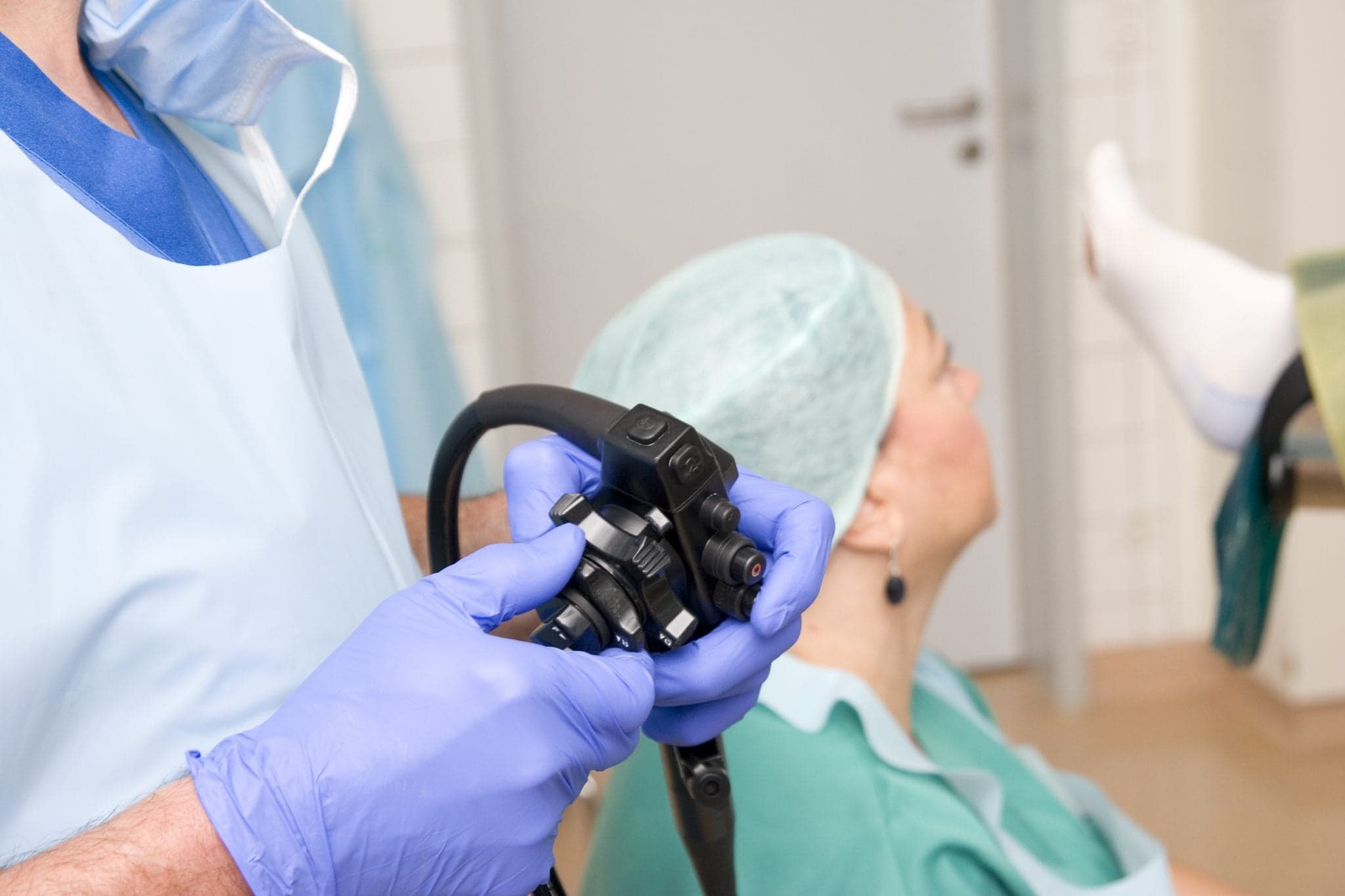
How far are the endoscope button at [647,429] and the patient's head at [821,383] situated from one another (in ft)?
1.44

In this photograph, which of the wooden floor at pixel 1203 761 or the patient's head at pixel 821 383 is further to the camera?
the wooden floor at pixel 1203 761

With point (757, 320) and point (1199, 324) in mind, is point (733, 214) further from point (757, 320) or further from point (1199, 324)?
point (757, 320)

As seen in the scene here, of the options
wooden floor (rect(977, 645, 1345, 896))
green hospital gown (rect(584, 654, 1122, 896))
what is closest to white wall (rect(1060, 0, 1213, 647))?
wooden floor (rect(977, 645, 1345, 896))

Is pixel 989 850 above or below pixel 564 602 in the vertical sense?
below

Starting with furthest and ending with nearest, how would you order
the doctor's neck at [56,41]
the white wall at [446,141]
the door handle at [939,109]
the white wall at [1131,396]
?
1. the door handle at [939,109]
2. the white wall at [1131,396]
3. the white wall at [446,141]
4. the doctor's neck at [56,41]

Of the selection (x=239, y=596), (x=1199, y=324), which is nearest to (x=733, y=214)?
(x=1199, y=324)

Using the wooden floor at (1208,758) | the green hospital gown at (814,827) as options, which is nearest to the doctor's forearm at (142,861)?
the green hospital gown at (814,827)

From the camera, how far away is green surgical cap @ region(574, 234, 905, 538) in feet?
3.46

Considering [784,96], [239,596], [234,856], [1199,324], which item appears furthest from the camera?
[784,96]

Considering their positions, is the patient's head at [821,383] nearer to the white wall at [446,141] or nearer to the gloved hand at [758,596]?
the gloved hand at [758,596]

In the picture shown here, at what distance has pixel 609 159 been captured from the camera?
2.56 m

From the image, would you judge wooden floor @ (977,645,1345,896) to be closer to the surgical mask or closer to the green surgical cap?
the green surgical cap

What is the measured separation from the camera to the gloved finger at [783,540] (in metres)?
0.62

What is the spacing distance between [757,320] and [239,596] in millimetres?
574
